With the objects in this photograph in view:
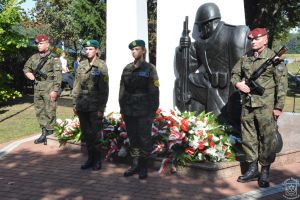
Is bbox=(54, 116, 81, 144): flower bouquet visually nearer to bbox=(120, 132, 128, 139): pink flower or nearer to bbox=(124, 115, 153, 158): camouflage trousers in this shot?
bbox=(120, 132, 128, 139): pink flower

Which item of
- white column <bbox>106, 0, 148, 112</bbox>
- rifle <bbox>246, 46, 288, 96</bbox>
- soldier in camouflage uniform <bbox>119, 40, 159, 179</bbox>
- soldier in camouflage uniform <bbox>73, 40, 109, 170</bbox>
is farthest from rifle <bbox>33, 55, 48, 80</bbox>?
rifle <bbox>246, 46, 288, 96</bbox>

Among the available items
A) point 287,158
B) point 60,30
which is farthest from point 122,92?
point 60,30

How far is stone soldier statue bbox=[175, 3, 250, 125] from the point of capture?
7.32 metres

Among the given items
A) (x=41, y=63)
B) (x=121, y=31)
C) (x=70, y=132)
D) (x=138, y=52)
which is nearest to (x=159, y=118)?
(x=138, y=52)

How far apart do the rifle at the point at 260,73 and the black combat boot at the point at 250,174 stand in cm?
98

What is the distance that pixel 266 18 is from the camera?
25.5m

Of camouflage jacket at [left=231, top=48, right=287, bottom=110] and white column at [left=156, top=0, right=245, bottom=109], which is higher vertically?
white column at [left=156, top=0, right=245, bottom=109]

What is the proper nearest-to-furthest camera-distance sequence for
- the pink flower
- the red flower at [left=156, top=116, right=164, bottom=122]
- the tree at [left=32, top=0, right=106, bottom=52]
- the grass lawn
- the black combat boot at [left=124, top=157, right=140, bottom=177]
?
the black combat boot at [left=124, top=157, right=140, bottom=177] → the pink flower → the red flower at [left=156, top=116, right=164, bottom=122] → the grass lawn → the tree at [left=32, top=0, right=106, bottom=52]

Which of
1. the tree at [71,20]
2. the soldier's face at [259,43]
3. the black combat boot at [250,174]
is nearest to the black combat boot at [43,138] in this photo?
the black combat boot at [250,174]

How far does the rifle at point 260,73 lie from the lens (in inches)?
226

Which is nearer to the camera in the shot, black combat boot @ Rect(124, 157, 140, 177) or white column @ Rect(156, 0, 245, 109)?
black combat boot @ Rect(124, 157, 140, 177)

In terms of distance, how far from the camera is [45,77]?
8.68 meters

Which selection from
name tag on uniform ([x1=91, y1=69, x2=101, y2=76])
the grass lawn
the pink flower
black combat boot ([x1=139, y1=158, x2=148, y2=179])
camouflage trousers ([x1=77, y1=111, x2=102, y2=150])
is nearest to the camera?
black combat boot ([x1=139, y1=158, x2=148, y2=179])

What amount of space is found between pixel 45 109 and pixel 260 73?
4.59 meters
